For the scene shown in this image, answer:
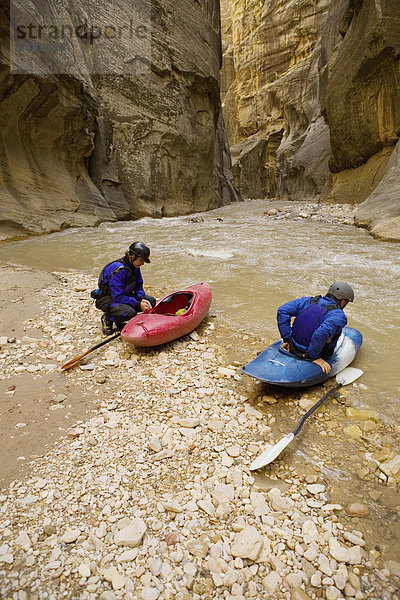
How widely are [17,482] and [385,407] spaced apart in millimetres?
2562

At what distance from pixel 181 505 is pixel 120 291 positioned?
243 cm

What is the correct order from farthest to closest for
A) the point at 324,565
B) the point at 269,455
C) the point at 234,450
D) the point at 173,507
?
the point at 234,450 < the point at 269,455 < the point at 173,507 < the point at 324,565

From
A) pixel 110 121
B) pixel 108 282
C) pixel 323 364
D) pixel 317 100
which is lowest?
pixel 323 364

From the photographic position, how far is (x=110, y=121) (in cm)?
1345

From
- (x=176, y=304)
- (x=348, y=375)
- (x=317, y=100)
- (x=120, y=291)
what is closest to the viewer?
(x=348, y=375)

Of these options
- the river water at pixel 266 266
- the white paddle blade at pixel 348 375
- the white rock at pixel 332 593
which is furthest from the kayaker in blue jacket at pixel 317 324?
the white rock at pixel 332 593

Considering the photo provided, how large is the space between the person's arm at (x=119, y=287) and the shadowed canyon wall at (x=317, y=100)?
7656mm

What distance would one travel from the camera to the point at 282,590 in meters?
1.37

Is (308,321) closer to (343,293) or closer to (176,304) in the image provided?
(343,293)

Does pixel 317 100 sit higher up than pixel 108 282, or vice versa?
pixel 317 100

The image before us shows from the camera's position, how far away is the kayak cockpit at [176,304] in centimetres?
396

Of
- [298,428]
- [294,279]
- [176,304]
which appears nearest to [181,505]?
[298,428]

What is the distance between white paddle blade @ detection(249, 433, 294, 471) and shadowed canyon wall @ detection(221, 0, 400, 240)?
8.23 meters

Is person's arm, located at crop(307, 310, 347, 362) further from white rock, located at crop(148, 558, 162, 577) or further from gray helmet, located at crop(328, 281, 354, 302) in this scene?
white rock, located at crop(148, 558, 162, 577)
